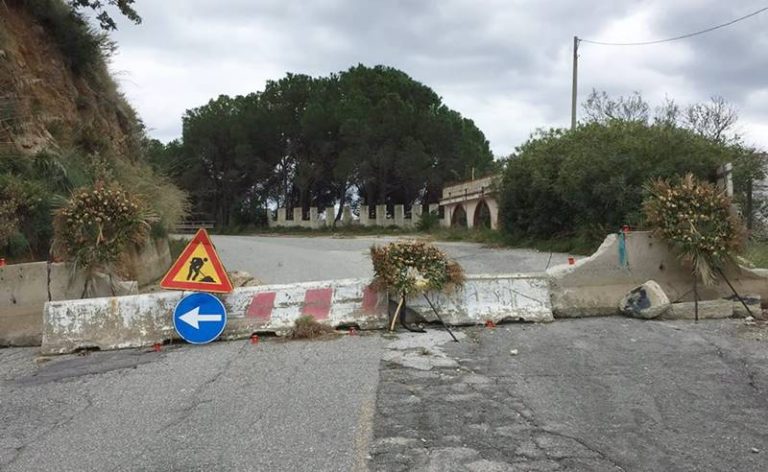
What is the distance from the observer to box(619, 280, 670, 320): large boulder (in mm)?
8312

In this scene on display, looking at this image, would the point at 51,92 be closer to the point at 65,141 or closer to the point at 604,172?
the point at 65,141

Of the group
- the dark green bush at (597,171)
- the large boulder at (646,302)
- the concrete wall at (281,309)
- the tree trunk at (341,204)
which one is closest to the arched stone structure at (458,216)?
the tree trunk at (341,204)

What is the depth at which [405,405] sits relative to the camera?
5.18 metres

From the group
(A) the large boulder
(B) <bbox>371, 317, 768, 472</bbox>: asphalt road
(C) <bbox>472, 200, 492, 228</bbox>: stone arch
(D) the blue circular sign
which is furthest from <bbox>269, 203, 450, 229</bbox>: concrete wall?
(B) <bbox>371, 317, 768, 472</bbox>: asphalt road

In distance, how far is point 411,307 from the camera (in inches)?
328

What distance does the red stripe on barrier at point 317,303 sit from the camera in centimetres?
817

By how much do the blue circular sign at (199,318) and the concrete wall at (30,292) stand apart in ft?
5.22

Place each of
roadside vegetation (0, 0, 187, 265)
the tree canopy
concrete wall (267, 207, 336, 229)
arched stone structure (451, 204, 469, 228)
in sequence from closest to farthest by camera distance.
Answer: roadside vegetation (0, 0, 187, 265)
arched stone structure (451, 204, 469, 228)
the tree canopy
concrete wall (267, 207, 336, 229)

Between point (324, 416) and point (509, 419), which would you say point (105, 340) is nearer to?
point (324, 416)

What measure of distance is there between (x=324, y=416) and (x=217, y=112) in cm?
5644

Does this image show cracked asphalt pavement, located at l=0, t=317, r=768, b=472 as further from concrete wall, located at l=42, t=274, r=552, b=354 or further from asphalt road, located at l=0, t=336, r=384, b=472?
concrete wall, located at l=42, t=274, r=552, b=354

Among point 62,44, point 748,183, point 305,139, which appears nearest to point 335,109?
point 305,139

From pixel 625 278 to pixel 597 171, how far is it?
10.6 m

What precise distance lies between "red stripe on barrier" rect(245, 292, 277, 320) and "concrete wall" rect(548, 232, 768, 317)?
383cm
